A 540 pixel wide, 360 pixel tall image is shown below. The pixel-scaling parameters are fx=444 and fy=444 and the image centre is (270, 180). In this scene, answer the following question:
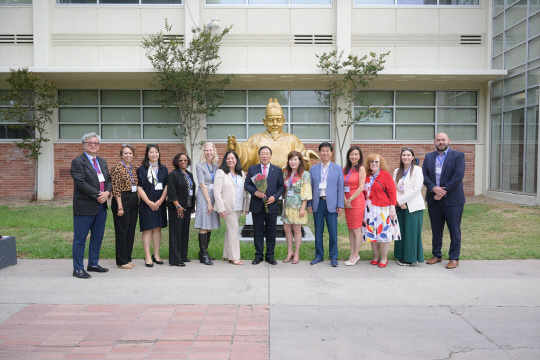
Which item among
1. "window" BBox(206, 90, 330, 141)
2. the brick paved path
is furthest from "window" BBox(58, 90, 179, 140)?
the brick paved path

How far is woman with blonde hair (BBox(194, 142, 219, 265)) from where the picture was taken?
6.68 meters

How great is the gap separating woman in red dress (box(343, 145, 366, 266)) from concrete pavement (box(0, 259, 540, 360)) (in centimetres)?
42

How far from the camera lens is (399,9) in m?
15.6

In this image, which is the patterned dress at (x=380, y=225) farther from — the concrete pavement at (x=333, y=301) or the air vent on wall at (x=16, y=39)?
the air vent on wall at (x=16, y=39)

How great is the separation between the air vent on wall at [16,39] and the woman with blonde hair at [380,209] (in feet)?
46.0

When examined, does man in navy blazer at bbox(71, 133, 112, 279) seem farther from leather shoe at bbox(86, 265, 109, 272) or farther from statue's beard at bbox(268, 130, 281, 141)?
statue's beard at bbox(268, 130, 281, 141)

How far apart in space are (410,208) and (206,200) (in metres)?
3.02

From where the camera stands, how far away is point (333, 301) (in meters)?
4.96

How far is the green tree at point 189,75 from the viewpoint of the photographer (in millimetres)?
14062

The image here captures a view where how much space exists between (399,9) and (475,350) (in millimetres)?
14337

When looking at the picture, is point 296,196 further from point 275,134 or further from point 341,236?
point 341,236

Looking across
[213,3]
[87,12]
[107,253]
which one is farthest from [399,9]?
[107,253]

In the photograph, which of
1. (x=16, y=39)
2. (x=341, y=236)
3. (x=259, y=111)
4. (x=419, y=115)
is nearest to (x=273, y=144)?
(x=341, y=236)

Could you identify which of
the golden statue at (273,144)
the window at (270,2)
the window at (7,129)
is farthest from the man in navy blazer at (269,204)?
the window at (7,129)
